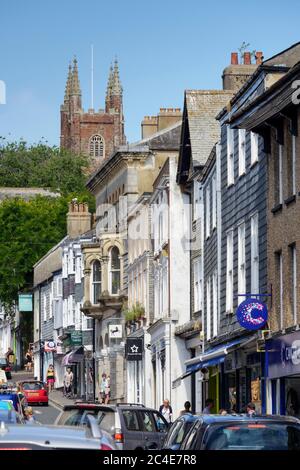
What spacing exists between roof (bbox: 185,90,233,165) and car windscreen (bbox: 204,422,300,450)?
3398 cm

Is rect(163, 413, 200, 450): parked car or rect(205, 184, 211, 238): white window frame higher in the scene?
Result: rect(205, 184, 211, 238): white window frame

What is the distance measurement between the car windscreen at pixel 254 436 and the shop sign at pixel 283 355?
14.4 m

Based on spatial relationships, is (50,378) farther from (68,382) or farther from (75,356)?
(68,382)

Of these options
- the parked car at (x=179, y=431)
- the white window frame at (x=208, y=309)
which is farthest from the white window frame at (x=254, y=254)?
the parked car at (x=179, y=431)

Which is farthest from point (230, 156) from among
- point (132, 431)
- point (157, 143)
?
point (157, 143)

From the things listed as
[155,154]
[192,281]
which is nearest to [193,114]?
[192,281]

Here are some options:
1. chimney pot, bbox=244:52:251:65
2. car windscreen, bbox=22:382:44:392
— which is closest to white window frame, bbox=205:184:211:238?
chimney pot, bbox=244:52:251:65

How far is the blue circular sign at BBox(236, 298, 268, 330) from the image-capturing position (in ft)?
113

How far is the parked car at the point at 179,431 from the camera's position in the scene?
20094 mm

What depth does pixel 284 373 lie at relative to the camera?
1318 inches

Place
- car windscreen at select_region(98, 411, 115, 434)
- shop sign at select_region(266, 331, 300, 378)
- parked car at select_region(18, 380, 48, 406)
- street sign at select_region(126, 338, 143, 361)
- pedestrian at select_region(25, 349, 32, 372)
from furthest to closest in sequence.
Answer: pedestrian at select_region(25, 349, 32, 372) → parked car at select_region(18, 380, 48, 406) → street sign at select_region(126, 338, 143, 361) → shop sign at select_region(266, 331, 300, 378) → car windscreen at select_region(98, 411, 115, 434)

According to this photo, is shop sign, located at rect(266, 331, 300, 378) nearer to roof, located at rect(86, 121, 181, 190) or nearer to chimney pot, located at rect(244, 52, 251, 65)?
chimney pot, located at rect(244, 52, 251, 65)

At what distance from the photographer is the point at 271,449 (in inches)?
667
